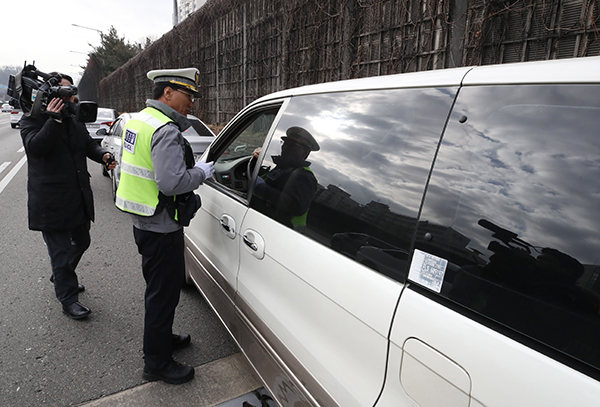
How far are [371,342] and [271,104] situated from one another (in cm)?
150

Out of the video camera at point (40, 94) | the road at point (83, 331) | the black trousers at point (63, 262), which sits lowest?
the road at point (83, 331)

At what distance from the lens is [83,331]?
2.81 m

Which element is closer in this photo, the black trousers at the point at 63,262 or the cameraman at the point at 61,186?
the cameraman at the point at 61,186

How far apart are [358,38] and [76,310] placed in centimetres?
604

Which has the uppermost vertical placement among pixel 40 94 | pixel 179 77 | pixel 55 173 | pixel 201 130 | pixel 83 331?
pixel 179 77

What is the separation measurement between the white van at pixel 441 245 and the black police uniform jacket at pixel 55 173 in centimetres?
195

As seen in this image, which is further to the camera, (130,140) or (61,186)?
(61,186)

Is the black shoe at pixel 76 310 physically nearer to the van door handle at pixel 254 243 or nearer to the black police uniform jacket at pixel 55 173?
the black police uniform jacket at pixel 55 173

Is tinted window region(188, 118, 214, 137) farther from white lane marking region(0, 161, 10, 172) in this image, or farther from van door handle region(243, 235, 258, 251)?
white lane marking region(0, 161, 10, 172)

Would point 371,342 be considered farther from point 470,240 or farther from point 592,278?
point 592,278

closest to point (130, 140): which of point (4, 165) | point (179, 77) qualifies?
point (179, 77)

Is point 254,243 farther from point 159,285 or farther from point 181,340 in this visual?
point 181,340

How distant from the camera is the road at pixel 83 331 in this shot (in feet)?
7.39

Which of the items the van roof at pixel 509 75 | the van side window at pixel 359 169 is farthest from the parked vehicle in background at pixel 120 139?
the van roof at pixel 509 75
